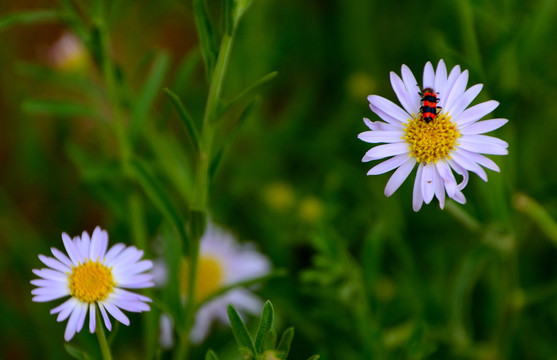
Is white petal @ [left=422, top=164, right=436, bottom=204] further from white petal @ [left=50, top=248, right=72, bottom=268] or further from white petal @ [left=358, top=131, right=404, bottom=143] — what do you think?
white petal @ [left=50, top=248, right=72, bottom=268]

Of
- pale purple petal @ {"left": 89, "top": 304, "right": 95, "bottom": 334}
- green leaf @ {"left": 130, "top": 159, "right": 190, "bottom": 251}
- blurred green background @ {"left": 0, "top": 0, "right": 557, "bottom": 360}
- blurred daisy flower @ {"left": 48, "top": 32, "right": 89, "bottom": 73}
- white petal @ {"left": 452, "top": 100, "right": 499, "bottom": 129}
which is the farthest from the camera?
blurred daisy flower @ {"left": 48, "top": 32, "right": 89, "bottom": 73}

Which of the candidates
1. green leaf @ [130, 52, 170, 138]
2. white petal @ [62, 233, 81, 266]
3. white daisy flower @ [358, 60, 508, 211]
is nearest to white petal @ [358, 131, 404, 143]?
white daisy flower @ [358, 60, 508, 211]

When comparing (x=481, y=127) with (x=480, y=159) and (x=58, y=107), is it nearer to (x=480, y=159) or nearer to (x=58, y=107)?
(x=480, y=159)

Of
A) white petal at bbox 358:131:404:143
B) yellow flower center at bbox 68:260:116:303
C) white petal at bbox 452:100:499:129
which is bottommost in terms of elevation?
yellow flower center at bbox 68:260:116:303

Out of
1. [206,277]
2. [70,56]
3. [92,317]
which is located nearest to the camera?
[92,317]

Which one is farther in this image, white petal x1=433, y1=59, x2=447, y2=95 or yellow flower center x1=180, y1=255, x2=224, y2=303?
yellow flower center x1=180, y1=255, x2=224, y2=303

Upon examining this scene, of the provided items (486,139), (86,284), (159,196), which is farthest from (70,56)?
(486,139)
